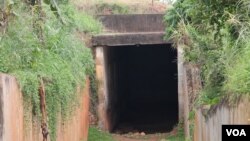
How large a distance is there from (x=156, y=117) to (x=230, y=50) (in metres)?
11.1

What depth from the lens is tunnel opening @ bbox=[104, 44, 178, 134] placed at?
17.5 m

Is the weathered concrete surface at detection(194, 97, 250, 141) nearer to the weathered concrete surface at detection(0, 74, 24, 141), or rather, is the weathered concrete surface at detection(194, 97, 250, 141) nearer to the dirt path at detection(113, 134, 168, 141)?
the weathered concrete surface at detection(0, 74, 24, 141)

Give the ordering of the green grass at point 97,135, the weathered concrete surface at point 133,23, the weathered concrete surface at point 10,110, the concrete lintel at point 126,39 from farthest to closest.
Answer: the weathered concrete surface at point 133,23
the concrete lintel at point 126,39
the green grass at point 97,135
the weathered concrete surface at point 10,110

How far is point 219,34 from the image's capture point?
7.96 meters

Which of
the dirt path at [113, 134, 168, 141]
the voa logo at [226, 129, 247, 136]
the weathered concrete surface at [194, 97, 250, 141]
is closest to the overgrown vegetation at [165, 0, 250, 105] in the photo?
the weathered concrete surface at [194, 97, 250, 141]

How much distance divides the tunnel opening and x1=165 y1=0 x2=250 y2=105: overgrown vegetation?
7.37m

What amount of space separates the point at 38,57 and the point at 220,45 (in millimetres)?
2732

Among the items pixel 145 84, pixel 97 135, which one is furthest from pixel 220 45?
pixel 145 84

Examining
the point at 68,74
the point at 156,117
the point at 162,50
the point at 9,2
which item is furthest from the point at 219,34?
the point at 162,50

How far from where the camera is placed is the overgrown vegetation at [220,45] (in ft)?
18.8

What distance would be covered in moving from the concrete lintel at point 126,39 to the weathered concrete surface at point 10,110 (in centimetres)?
765

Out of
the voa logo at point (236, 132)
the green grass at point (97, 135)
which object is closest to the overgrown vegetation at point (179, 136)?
the green grass at point (97, 135)

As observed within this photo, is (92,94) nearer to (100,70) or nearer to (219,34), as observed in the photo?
(100,70)

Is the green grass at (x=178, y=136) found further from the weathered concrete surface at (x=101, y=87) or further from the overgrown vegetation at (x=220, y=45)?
the overgrown vegetation at (x=220, y=45)
